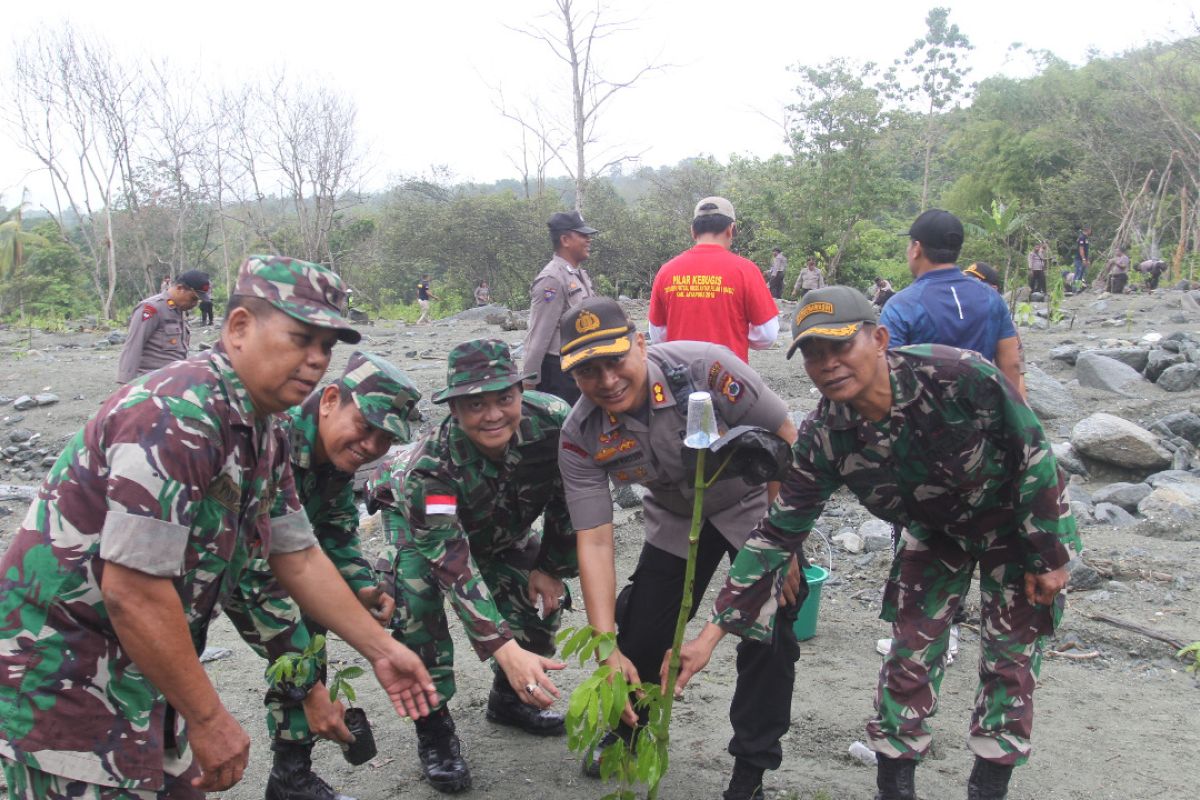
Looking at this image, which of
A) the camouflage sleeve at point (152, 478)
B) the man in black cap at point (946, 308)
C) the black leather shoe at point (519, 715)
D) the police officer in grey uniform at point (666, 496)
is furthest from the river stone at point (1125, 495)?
the camouflage sleeve at point (152, 478)

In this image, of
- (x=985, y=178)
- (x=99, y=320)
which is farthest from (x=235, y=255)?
(x=985, y=178)

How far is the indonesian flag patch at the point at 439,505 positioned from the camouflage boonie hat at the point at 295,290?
110 centimetres

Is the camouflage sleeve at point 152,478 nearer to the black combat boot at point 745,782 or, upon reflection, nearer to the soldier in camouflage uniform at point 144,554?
the soldier in camouflage uniform at point 144,554

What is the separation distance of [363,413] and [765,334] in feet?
8.91

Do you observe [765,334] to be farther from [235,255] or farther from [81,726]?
[235,255]

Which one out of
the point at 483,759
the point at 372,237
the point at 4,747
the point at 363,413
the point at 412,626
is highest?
the point at 372,237

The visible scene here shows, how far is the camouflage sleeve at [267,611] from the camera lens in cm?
285

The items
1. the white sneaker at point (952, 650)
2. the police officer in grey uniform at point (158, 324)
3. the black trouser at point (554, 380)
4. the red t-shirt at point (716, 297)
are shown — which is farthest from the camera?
the police officer in grey uniform at point (158, 324)

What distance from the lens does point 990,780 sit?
289 cm

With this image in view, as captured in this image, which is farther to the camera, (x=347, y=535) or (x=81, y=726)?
(x=347, y=535)

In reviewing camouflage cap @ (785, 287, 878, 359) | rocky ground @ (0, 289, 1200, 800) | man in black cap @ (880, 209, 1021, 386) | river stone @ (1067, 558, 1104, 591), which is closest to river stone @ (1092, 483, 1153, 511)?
rocky ground @ (0, 289, 1200, 800)

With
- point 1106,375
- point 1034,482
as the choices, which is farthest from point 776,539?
point 1106,375

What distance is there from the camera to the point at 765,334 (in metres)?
4.98

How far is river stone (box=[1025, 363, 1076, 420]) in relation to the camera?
30.0 feet
